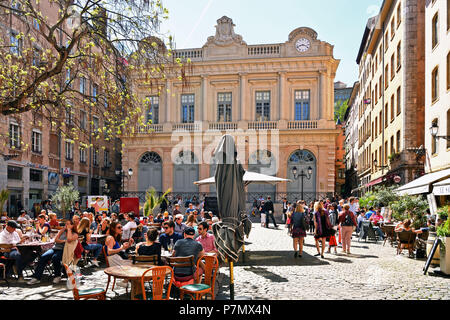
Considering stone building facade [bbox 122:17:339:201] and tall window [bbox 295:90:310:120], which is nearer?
stone building facade [bbox 122:17:339:201]

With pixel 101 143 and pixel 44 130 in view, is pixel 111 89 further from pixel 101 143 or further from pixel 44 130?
pixel 101 143

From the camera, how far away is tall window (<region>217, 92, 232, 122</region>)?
34.8 m

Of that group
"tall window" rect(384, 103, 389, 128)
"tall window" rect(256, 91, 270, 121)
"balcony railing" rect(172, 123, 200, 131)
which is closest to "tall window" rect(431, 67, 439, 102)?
"tall window" rect(384, 103, 389, 128)

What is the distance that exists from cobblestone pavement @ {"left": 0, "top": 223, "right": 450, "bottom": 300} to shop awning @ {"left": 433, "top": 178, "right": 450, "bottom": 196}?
3282 millimetres

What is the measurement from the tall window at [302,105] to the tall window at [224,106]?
5.89m

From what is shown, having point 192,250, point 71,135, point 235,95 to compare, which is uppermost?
point 235,95

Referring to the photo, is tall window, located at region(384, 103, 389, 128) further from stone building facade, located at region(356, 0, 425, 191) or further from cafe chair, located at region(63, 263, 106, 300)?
cafe chair, located at region(63, 263, 106, 300)

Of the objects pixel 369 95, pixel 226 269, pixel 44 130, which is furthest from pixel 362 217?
pixel 369 95

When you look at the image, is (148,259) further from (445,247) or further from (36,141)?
(36,141)

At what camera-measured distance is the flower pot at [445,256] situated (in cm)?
888

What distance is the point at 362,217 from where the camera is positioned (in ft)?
57.5

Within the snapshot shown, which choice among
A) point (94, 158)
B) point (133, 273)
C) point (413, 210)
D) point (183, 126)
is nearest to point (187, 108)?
point (183, 126)

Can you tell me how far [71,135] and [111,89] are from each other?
7.27ft

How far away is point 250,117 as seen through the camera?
34.2 meters
